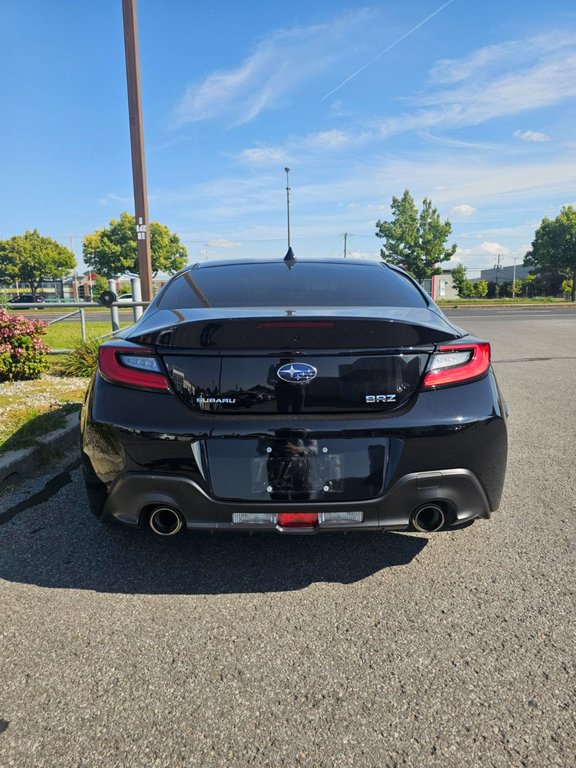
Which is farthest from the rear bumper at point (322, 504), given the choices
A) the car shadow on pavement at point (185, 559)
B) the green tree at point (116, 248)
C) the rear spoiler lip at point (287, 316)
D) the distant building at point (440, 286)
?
the green tree at point (116, 248)

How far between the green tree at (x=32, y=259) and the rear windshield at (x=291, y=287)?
74.4 metres

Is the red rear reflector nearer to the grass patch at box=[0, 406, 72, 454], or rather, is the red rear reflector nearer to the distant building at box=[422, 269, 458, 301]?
the grass patch at box=[0, 406, 72, 454]

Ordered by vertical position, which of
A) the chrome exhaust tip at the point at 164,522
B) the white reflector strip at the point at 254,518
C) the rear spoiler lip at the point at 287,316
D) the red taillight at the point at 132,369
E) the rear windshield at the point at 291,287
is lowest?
the chrome exhaust tip at the point at 164,522

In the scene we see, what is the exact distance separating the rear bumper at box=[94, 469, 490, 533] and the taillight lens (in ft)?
1.24

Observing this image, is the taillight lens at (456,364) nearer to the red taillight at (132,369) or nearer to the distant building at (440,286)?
the red taillight at (132,369)

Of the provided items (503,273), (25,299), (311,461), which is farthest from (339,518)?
(503,273)

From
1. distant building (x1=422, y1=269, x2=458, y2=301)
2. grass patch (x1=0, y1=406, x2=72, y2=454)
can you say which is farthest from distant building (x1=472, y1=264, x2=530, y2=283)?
grass patch (x1=0, y1=406, x2=72, y2=454)

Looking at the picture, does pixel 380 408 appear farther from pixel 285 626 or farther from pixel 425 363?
pixel 285 626

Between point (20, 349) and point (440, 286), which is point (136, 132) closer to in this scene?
point (20, 349)

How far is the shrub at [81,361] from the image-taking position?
7.39 m

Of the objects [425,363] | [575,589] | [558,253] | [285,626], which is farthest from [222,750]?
[558,253]

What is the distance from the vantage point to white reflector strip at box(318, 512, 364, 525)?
2.21 m

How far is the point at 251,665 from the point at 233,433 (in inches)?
33.2

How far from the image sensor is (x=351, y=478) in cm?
219
